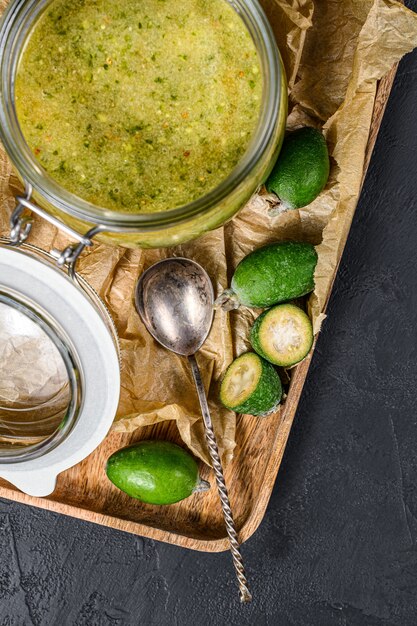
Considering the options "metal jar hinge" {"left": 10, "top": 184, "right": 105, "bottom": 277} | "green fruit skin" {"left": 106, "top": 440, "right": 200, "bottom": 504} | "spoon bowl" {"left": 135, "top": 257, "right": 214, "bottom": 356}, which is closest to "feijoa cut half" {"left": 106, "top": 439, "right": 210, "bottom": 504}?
"green fruit skin" {"left": 106, "top": 440, "right": 200, "bottom": 504}

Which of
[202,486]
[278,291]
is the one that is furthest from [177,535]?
[278,291]

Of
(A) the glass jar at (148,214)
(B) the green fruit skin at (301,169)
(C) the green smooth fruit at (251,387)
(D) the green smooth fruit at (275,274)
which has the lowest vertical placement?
(C) the green smooth fruit at (251,387)

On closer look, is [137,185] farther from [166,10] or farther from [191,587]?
[191,587]

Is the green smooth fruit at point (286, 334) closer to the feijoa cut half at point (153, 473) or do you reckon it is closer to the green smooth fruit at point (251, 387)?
the green smooth fruit at point (251, 387)

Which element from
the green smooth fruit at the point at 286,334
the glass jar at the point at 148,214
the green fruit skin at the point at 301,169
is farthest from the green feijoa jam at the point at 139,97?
the green smooth fruit at the point at 286,334

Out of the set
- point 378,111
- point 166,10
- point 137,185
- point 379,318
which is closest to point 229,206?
point 137,185

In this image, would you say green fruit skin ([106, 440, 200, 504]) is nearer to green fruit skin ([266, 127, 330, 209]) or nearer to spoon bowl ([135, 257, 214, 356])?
spoon bowl ([135, 257, 214, 356])
